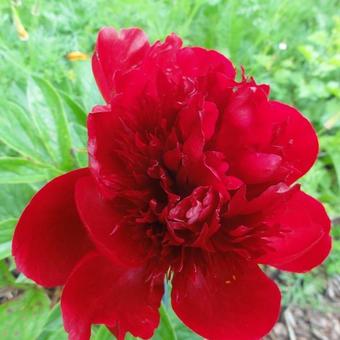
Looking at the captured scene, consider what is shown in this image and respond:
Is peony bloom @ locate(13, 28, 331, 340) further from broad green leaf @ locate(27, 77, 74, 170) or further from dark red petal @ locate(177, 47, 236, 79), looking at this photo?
broad green leaf @ locate(27, 77, 74, 170)

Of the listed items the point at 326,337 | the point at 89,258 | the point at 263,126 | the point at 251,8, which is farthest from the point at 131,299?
the point at 251,8

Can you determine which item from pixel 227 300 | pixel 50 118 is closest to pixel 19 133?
pixel 50 118

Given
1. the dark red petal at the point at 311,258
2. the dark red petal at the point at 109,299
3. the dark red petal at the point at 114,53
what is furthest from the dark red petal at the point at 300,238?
the dark red petal at the point at 114,53

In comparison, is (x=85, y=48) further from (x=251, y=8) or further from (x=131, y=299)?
(x=131, y=299)

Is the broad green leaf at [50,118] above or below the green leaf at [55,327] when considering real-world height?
above

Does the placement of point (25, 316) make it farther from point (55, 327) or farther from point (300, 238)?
point (300, 238)

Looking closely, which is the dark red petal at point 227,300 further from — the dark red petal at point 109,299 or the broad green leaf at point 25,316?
the broad green leaf at point 25,316
